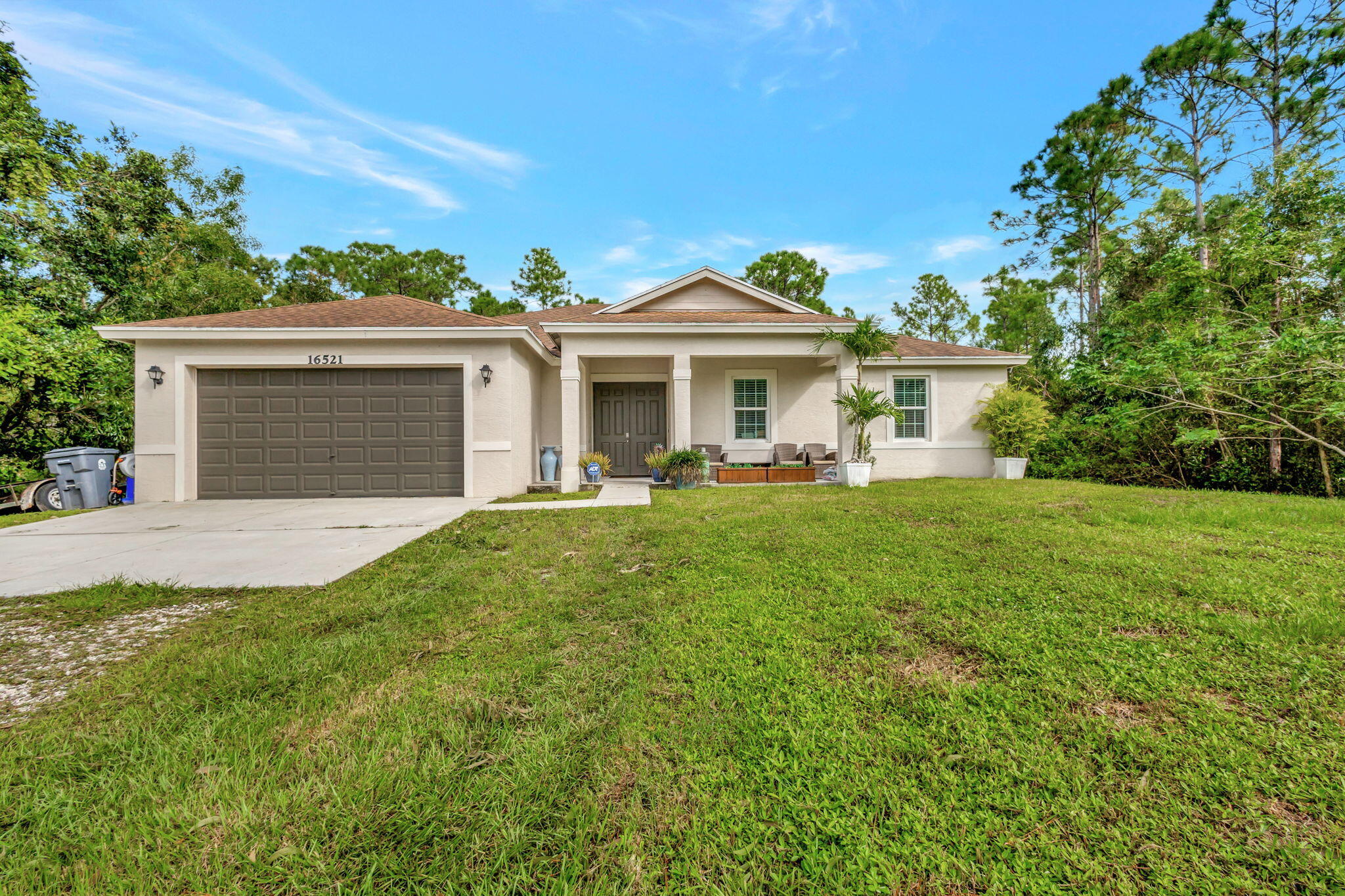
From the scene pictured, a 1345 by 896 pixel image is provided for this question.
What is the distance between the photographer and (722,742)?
197 centimetres

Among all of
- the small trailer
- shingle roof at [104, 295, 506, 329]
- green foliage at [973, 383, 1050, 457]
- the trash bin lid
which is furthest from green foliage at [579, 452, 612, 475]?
the small trailer

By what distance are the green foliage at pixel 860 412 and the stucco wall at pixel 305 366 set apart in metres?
6.80

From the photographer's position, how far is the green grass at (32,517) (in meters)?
7.13

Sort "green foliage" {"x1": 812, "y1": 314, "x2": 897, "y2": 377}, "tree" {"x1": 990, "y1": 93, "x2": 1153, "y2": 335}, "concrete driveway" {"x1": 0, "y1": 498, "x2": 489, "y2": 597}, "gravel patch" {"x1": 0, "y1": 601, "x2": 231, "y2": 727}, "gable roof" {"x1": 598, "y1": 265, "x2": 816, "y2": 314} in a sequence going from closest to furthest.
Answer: "gravel patch" {"x1": 0, "y1": 601, "x2": 231, "y2": 727} < "concrete driveway" {"x1": 0, "y1": 498, "x2": 489, "y2": 597} < "green foliage" {"x1": 812, "y1": 314, "x2": 897, "y2": 377} < "gable roof" {"x1": 598, "y1": 265, "x2": 816, "y2": 314} < "tree" {"x1": 990, "y1": 93, "x2": 1153, "y2": 335}

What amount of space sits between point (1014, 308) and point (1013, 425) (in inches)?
784

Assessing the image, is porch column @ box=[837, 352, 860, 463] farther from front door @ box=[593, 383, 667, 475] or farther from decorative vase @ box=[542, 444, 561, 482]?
Answer: decorative vase @ box=[542, 444, 561, 482]

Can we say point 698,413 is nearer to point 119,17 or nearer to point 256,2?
point 256,2

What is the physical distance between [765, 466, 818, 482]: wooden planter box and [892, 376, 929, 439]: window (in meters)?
2.74

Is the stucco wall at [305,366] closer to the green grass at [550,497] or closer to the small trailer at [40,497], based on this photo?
the green grass at [550,497]

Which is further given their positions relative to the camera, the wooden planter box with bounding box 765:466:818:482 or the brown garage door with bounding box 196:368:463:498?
the wooden planter box with bounding box 765:466:818:482

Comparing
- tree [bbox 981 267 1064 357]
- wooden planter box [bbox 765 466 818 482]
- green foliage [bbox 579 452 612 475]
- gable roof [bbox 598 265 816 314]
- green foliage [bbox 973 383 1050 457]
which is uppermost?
tree [bbox 981 267 1064 357]

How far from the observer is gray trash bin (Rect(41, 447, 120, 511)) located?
867cm

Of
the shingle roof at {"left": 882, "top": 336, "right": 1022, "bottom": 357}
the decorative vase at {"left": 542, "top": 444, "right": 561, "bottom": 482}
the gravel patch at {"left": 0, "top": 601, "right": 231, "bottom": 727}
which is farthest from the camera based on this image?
the shingle roof at {"left": 882, "top": 336, "right": 1022, "bottom": 357}

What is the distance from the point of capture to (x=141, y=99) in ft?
41.0
